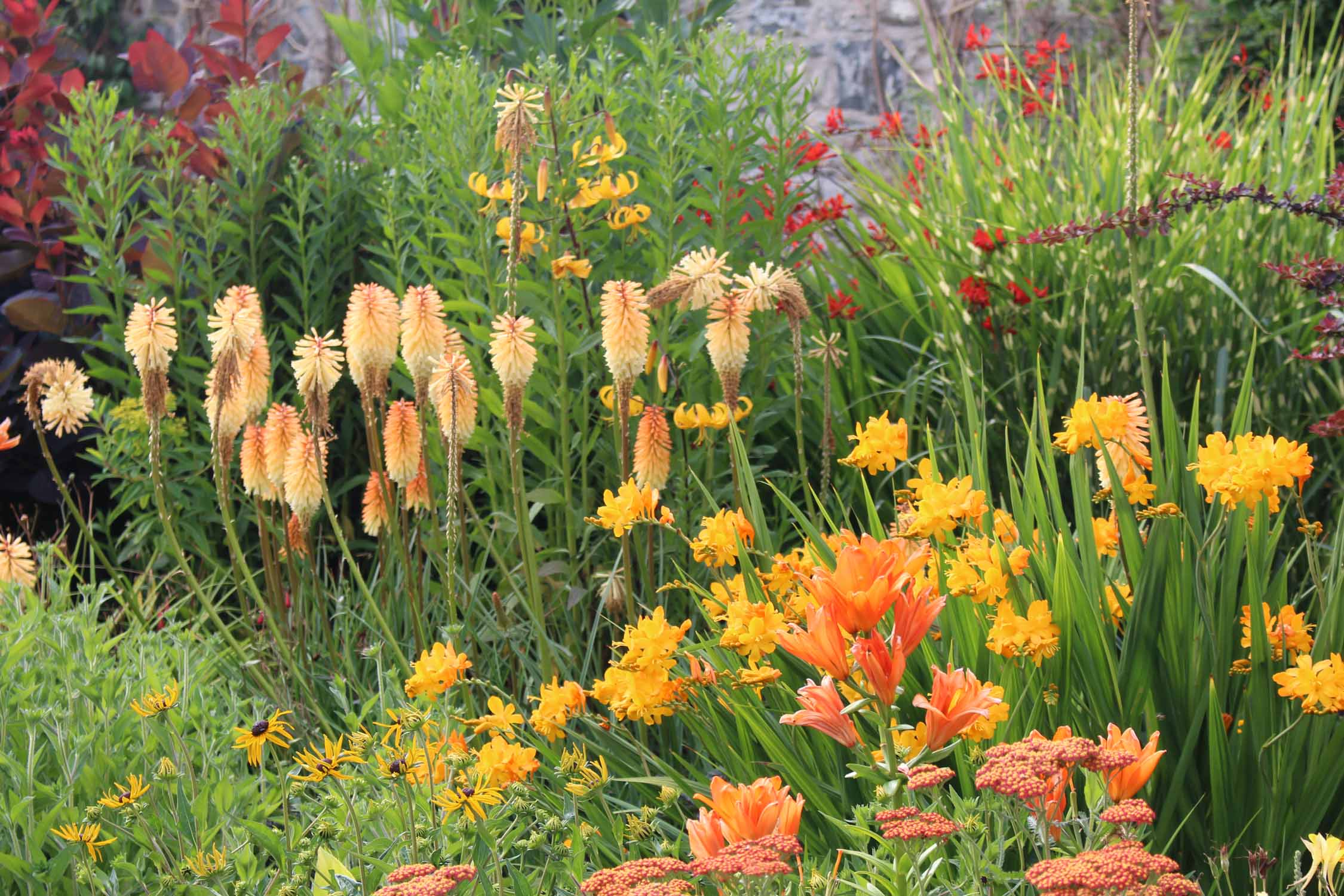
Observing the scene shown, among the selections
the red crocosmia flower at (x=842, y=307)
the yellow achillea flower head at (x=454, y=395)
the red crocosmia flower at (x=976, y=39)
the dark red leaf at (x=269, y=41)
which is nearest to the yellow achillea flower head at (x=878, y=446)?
the yellow achillea flower head at (x=454, y=395)

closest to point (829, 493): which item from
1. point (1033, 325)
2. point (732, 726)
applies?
point (1033, 325)

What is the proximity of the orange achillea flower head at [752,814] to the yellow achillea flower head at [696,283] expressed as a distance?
4.14 feet

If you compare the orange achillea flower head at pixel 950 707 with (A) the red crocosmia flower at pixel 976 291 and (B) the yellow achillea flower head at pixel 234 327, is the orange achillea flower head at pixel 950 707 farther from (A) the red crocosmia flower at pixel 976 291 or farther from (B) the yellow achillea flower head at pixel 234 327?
(A) the red crocosmia flower at pixel 976 291

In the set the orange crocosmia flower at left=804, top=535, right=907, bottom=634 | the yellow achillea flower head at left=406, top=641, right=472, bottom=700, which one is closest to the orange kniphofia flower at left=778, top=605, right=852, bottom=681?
the orange crocosmia flower at left=804, top=535, right=907, bottom=634

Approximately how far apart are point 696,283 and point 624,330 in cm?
17

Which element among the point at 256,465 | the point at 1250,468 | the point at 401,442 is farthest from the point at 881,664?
the point at 256,465

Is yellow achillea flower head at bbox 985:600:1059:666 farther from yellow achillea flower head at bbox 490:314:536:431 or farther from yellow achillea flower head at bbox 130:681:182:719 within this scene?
yellow achillea flower head at bbox 130:681:182:719

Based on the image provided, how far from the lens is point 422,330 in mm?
2602

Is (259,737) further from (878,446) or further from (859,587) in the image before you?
(878,446)

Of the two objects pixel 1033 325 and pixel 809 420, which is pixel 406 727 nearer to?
pixel 809 420

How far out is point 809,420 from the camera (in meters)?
3.90

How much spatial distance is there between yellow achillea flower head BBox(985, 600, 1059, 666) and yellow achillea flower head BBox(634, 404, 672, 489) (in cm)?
100

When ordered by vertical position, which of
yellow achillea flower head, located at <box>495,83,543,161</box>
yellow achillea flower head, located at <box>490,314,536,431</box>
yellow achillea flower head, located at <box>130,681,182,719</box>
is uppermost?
yellow achillea flower head, located at <box>495,83,543,161</box>

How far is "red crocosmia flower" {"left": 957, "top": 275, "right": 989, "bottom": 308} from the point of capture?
3.96m
